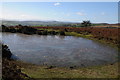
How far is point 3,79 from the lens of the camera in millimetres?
5473

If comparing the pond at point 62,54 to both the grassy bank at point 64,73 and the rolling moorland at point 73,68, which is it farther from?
the grassy bank at point 64,73

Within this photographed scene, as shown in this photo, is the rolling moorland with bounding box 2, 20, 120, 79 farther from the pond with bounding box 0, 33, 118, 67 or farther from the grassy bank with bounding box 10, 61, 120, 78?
the pond with bounding box 0, 33, 118, 67

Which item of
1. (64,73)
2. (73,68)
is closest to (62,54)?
(73,68)

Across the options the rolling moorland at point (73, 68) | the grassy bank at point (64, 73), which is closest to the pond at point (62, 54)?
the rolling moorland at point (73, 68)

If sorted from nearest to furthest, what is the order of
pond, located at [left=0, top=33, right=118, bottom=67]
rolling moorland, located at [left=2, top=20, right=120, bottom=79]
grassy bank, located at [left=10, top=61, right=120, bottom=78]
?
grassy bank, located at [left=10, top=61, right=120, bottom=78] → rolling moorland, located at [left=2, top=20, right=120, bottom=79] → pond, located at [left=0, top=33, right=118, bottom=67]

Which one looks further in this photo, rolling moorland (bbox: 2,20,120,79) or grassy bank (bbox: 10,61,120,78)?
rolling moorland (bbox: 2,20,120,79)

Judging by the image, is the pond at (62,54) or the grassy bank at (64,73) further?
the pond at (62,54)

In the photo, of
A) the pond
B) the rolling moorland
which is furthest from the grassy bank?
the pond

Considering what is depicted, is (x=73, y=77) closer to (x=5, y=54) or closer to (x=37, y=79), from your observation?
(x=37, y=79)

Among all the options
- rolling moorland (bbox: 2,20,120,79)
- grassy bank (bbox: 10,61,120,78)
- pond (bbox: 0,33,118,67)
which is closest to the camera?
grassy bank (bbox: 10,61,120,78)

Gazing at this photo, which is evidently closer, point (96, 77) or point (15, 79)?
point (15, 79)

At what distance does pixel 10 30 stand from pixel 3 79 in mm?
36772

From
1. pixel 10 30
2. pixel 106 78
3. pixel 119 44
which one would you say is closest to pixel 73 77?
pixel 106 78

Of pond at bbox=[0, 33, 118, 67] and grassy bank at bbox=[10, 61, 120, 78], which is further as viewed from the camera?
pond at bbox=[0, 33, 118, 67]
